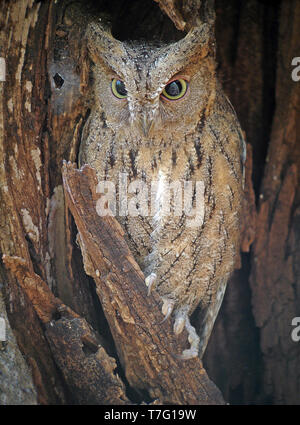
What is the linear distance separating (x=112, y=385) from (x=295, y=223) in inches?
41.8

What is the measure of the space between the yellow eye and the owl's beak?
4.5 inches

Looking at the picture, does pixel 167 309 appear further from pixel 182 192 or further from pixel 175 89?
pixel 175 89

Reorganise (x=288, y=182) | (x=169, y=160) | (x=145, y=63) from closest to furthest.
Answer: (x=145, y=63) < (x=169, y=160) < (x=288, y=182)

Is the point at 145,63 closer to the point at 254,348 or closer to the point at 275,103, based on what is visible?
the point at 275,103

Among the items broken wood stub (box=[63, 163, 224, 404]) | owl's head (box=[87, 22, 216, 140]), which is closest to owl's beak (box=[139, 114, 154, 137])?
owl's head (box=[87, 22, 216, 140])

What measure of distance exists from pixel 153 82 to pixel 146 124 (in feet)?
0.48

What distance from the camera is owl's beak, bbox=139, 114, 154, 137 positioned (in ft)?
5.06

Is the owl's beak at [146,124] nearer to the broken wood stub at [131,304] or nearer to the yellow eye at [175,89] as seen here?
the yellow eye at [175,89]

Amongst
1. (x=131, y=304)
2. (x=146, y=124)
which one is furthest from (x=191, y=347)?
(x=146, y=124)

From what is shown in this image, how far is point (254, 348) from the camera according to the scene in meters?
2.12

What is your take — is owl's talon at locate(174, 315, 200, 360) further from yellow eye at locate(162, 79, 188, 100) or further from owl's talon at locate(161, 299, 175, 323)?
yellow eye at locate(162, 79, 188, 100)

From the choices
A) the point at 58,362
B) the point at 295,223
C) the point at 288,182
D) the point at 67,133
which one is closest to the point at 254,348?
the point at 295,223

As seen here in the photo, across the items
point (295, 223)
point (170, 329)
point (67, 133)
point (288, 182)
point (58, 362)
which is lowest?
point (58, 362)
